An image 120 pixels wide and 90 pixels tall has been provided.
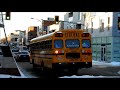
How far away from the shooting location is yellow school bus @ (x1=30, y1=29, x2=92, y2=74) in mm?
25344

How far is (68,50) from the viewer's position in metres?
25.9

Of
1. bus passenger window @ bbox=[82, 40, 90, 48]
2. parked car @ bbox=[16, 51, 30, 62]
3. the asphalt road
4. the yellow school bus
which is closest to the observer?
the yellow school bus

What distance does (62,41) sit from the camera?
26.0m

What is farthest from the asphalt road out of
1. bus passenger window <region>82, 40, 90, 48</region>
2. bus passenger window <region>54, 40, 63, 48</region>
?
bus passenger window <region>82, 40, 90, 48</region>

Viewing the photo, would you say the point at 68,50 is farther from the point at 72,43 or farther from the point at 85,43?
the point at 85,43

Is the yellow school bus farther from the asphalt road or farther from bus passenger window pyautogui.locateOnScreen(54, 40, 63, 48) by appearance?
the asphalt road

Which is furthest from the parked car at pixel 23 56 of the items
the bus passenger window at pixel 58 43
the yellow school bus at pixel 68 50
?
the bus passenger window at pixel 58 43

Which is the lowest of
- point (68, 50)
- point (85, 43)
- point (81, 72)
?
point (81, 72)

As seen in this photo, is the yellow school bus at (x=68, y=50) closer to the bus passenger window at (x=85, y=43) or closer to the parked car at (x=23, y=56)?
the bus passenger window at (x=85, y=43)

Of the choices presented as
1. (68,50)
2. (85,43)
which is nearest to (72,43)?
(68,50)

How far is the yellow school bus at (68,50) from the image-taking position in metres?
25.3
